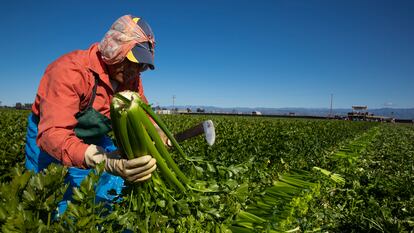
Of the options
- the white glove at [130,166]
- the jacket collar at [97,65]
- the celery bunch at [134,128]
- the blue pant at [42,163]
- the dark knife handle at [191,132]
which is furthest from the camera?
the blue pant at [42,163]

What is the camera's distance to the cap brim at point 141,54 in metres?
2.53

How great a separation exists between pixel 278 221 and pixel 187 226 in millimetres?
1533

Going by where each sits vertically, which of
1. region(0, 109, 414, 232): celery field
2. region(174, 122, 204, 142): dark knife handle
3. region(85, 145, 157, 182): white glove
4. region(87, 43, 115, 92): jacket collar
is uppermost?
region(87, 43, 115, 92): jacket collar

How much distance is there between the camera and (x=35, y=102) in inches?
107

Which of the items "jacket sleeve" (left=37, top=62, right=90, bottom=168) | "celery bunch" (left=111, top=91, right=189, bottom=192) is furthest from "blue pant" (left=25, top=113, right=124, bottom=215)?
"celery bunch" (left=111, top=91, right=189, bottom=192)

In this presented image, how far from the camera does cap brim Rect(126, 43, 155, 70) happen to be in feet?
8.31

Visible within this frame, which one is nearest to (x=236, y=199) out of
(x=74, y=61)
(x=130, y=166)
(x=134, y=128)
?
(x=130, y=166)

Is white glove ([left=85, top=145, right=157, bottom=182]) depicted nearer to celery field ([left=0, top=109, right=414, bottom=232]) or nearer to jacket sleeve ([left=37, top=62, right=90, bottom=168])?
jacket sleeve ([left=37, top=62, right=90, bottom=168])

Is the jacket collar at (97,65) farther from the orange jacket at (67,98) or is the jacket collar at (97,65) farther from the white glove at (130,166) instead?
the white glove at (130,166)

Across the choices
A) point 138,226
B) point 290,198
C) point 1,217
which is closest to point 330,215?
point 290,198

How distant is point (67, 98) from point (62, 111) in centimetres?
11

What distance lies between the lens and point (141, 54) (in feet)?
8.45

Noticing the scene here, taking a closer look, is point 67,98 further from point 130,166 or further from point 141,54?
point 130,166

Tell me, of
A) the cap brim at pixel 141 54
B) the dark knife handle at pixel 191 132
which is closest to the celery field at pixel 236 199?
the dark knife handle at pixel 191 132
